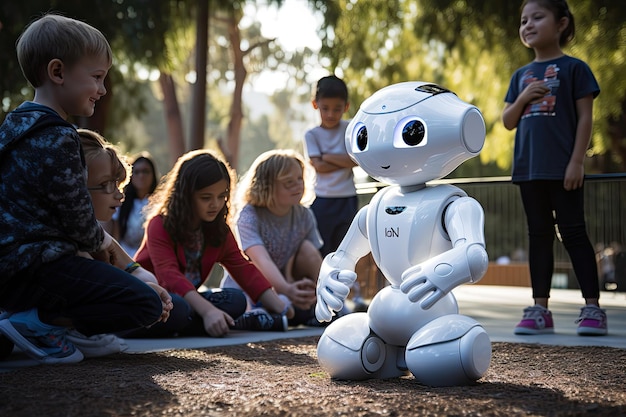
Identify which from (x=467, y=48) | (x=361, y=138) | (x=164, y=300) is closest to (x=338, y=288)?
(x=361, y=138)

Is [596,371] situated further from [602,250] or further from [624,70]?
[602,250]

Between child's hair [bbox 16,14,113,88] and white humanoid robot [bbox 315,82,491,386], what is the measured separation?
3.71 feet

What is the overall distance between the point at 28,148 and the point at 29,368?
2.81ft

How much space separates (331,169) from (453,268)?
3.10 meters

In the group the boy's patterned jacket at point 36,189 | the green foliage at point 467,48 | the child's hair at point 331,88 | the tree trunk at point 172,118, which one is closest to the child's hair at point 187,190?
the child's hair at point 331,88

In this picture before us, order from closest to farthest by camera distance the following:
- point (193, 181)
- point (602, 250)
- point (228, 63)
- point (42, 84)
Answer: point (42, 84)
point (193, 181)
point (602, 250)
point (228, 63)

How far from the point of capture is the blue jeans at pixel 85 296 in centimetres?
318

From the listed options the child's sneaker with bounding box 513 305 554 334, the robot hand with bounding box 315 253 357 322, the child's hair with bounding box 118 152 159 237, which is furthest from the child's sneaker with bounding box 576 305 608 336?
the child's hair with bounding box 118 152 159 237

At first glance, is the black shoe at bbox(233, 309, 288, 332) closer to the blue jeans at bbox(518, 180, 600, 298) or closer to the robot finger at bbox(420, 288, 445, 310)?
the blue jeans at bbox(518, 180, 600, 298)

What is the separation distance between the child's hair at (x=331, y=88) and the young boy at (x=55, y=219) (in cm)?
228

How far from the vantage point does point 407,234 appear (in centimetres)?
297

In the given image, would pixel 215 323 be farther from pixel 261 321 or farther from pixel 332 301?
pixel 332 301

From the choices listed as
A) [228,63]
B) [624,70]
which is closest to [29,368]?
[624,70]

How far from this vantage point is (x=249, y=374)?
307 centimetres
